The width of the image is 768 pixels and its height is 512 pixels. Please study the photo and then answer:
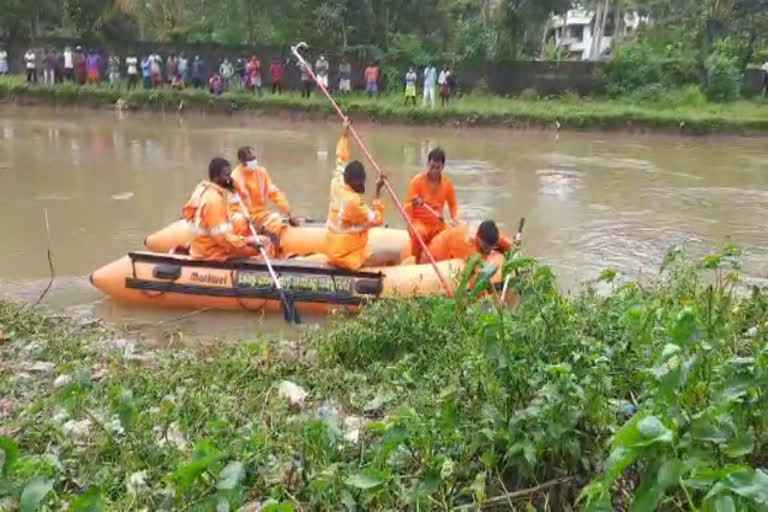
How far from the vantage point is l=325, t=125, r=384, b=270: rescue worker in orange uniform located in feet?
21.8

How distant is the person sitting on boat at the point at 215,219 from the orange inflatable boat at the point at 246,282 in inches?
5.5

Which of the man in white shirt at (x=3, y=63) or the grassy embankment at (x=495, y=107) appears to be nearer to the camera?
the grassy embankment at (x=495, y=107)

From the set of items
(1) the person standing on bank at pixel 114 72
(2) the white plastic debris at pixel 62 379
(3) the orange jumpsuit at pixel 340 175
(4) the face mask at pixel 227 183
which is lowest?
(2) the white plastic debris at pixel 62 379

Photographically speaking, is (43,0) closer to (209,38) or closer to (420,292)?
(209,38)

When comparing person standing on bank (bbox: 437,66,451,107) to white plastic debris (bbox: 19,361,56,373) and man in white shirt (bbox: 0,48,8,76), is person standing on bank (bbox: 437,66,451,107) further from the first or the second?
white plastic debris (bbox: 19,361,56,373)

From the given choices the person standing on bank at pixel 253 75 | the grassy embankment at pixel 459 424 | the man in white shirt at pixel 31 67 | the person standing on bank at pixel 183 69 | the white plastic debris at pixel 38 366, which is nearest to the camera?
the grassy embankment at pixel 459 424

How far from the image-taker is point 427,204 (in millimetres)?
7555

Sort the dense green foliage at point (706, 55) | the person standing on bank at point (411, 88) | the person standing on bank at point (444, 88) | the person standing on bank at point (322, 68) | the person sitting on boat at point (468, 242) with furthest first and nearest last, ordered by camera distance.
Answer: the dense green foliage at point (706, 55)
the person standing on bank at point (322, 68)
the person standing on bank at point (444, 88)
the person standing on bank at point (411, 88)
the person sitting on boat at point (468, 242)

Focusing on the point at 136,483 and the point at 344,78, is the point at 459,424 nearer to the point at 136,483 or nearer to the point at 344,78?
the point at 136,483

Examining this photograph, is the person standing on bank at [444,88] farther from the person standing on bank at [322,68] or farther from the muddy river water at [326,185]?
the person standing on bank at [322,68]

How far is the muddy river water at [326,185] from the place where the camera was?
8836mm

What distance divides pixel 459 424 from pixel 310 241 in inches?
195

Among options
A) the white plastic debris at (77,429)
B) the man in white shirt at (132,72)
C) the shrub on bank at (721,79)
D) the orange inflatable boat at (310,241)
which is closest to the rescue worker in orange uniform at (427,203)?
the orange inflatable boat at (310,241)

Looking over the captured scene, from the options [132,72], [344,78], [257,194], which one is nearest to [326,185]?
[257,194]
